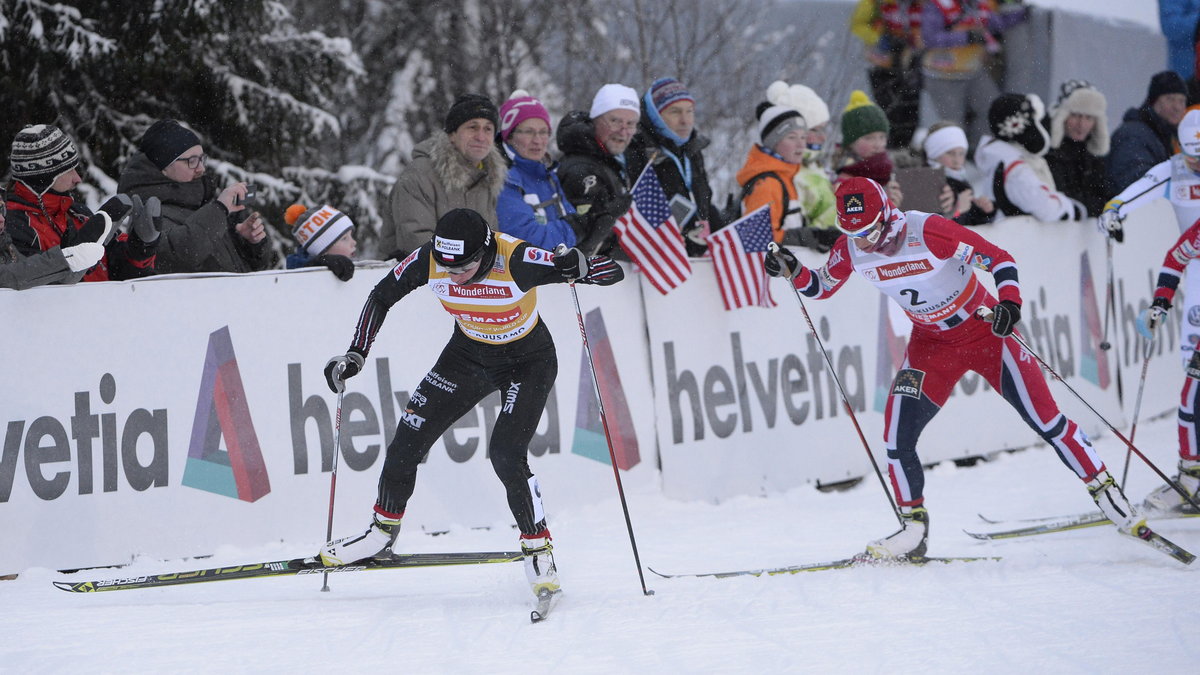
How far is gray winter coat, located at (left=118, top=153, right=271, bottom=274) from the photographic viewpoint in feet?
20.1

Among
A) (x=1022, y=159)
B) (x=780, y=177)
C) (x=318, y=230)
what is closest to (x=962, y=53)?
(x=1022, y=159)

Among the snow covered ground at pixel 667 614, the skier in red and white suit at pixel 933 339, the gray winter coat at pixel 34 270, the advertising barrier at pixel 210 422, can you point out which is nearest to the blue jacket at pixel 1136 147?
the snow covered ground at pixel 667 614

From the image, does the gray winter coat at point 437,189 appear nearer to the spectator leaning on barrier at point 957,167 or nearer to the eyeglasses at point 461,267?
the eyeglasses at point 461,267

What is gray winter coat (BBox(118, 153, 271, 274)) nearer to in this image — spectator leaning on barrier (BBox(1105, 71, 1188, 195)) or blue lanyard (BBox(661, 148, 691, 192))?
blue lanyard (BBox(661, 148, 691, 192))

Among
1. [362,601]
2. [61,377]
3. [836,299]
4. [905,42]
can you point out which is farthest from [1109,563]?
[905,42]

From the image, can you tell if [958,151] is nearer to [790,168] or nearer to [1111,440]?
[790,168]

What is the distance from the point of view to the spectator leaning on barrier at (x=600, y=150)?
22.8ft

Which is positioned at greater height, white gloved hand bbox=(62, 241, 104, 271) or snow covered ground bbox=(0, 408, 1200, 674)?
white gloved hand bbox=(62, 241, 104, 271)

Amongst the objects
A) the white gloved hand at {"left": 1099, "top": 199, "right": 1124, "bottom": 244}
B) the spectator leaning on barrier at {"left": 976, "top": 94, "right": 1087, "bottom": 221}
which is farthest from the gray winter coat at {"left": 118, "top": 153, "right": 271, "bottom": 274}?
the spectator leaning on barrier at {"left": 976, "top": 94, "right": 1087, "bottom": 221}

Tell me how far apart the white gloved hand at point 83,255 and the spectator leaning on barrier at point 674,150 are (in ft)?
10.6

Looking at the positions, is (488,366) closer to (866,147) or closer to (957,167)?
(866,147)

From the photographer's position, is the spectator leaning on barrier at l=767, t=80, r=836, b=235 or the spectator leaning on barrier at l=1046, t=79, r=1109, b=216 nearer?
the spectator leaning on barrier at l=767, t=80, r=836, b=235

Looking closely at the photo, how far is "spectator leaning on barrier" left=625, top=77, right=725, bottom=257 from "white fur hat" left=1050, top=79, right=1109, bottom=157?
11.6 feet

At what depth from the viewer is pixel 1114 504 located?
18.7 feet
